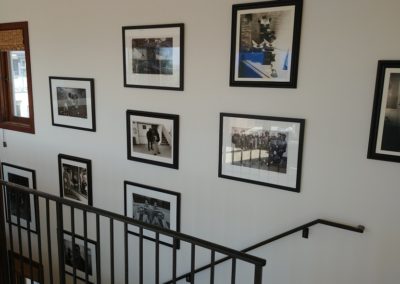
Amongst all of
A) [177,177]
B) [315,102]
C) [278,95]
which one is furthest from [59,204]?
[315,102]

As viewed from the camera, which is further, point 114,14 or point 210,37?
point 114,14

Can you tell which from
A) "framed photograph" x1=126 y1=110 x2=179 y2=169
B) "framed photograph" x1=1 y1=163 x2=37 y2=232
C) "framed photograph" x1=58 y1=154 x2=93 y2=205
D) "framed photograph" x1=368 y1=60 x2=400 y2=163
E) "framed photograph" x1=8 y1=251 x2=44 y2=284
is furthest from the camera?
"framed photograph" x1=1 y1=163 x2=37 y2=232

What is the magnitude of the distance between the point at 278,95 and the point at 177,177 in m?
1.11

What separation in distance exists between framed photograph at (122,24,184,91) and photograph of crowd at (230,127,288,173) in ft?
2.11

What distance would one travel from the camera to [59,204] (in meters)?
2.01

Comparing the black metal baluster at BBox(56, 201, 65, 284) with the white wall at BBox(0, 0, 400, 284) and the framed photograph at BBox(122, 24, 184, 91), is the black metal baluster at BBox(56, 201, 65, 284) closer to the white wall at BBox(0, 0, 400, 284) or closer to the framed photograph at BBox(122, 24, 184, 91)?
the white wall at BBox(0, 0, 400, 284)

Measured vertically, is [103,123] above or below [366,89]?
below

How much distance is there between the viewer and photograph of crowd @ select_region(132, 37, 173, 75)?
107 inches

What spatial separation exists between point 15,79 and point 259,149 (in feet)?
10.2

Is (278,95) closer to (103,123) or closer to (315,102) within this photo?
(315,102)

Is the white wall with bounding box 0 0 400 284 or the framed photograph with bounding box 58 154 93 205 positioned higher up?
the white wall with bounding box 0 0 400 284

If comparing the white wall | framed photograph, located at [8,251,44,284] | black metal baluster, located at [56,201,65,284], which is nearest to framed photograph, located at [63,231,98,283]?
framed photograph, located at [8,251,44,284]

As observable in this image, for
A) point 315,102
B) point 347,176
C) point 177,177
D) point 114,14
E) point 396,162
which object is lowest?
point 177,177

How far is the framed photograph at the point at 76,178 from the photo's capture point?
11.3ft
